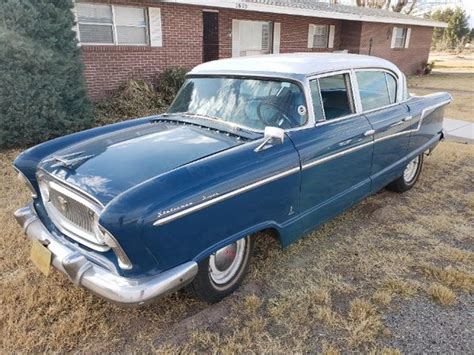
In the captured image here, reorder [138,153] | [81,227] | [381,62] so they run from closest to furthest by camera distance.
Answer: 1. [81,227]
2. [138,153]
3. [381,62]

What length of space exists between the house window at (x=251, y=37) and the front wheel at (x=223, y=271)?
1071 cm

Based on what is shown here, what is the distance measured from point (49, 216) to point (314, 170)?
2.03 m

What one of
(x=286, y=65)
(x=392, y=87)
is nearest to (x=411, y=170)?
(x=392, y=87)

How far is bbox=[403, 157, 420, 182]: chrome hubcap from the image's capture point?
4707 millimetres

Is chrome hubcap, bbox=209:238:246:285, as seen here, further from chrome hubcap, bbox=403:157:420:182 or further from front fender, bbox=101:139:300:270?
chrome hubcap, bbox=403:157:420:182

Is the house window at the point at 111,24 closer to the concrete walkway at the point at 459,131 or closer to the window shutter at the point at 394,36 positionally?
the concrete walkway at the point at 459,131

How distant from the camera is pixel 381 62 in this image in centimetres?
402

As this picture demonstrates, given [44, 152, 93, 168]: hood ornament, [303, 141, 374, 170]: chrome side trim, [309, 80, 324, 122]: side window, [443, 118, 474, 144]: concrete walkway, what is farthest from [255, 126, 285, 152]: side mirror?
[443, 118, 474, 144]: concrete walkway

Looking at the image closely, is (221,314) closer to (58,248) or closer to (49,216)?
(58,248)

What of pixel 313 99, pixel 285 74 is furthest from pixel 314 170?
pixel 285 74

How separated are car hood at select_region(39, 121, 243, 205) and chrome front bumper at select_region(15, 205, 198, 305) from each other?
41 cm

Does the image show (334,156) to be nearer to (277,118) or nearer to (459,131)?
(277,118)

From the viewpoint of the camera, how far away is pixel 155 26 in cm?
962

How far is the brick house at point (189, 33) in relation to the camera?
28.8 ft
